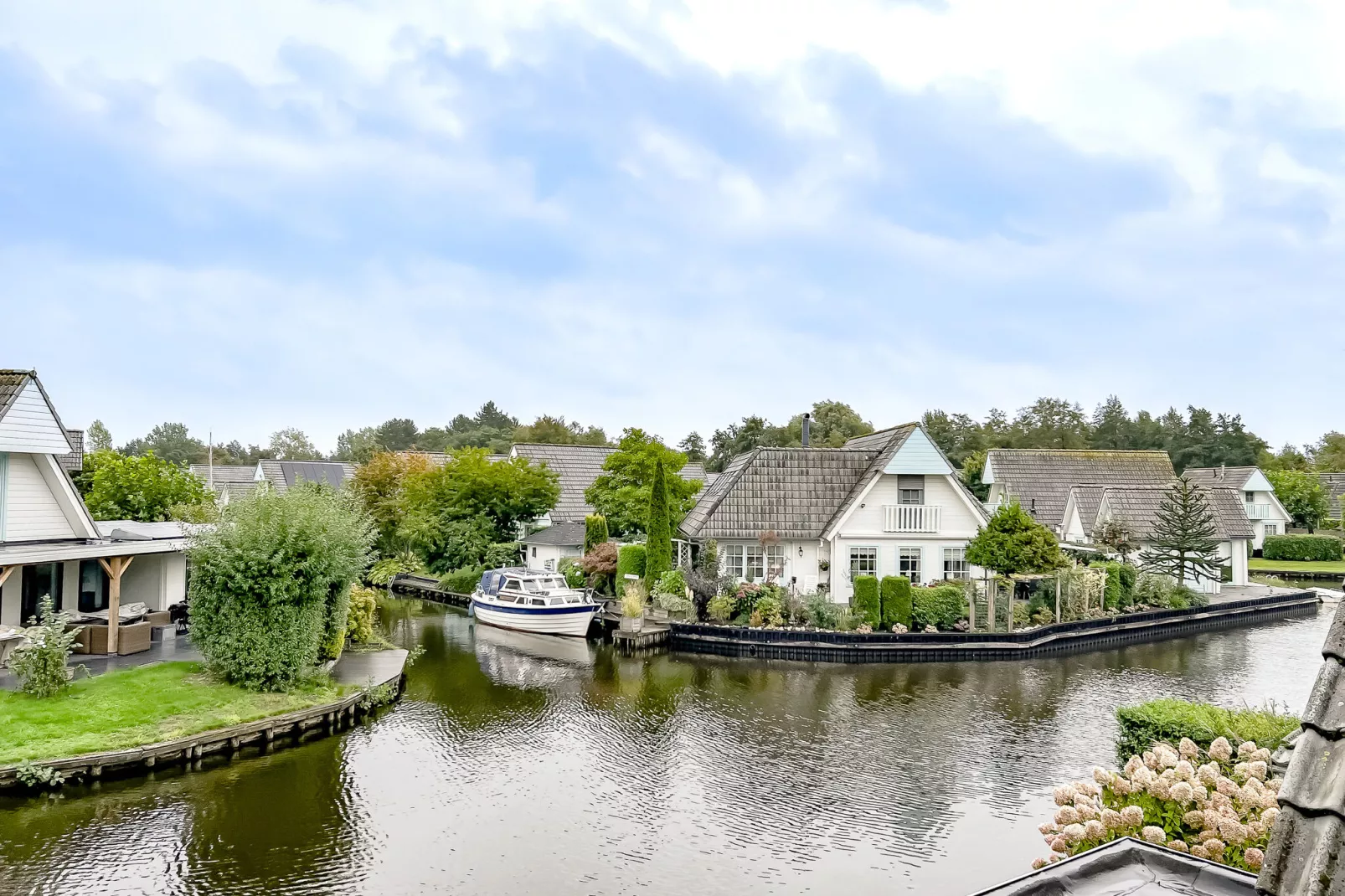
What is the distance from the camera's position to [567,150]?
2847 cm

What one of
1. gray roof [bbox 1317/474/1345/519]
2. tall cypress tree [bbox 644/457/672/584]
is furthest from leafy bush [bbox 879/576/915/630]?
gray roof [bbox 1317/474/1345/519]

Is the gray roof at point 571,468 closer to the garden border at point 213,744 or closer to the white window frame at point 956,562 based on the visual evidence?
the white window frame at point 956,562

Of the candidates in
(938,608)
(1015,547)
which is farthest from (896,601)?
(1015,547)

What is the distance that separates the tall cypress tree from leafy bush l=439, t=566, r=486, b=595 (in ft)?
34.0

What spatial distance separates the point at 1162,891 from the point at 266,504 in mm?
16702

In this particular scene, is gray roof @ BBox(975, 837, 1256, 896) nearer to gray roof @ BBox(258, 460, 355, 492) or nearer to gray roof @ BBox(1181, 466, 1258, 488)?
gray roof @ BBox(1181, 466, 1258, 488)

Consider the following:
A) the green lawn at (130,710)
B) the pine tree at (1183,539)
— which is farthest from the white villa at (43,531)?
the pine tree at (1183,539)

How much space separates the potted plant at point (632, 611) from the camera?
25688mm

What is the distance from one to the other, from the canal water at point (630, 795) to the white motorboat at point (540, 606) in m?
5.15

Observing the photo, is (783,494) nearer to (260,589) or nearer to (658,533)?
(658,533)

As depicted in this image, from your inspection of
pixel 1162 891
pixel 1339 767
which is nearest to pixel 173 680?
pixel 1162 891

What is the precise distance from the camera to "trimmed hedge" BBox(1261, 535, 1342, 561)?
48.4 meters

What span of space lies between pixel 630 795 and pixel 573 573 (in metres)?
19.4

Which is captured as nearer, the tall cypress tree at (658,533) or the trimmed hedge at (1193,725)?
the trimmed hedge at (1193,725)
